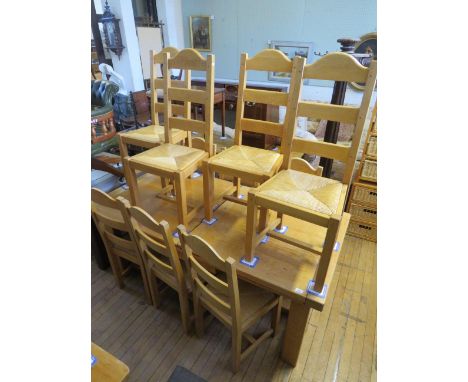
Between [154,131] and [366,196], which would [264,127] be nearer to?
[154,131]

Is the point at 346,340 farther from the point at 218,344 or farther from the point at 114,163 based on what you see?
the point at 114,163

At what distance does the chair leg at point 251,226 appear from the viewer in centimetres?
132

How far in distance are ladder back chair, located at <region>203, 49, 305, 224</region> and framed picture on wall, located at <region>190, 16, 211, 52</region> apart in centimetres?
430

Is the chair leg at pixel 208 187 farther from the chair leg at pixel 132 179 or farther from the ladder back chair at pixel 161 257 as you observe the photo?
the chair leg at pixel 132 179

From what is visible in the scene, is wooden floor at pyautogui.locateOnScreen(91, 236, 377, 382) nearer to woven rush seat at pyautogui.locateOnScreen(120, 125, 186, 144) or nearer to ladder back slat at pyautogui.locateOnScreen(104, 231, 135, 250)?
ladder back slat at pyautogui.locateOnScreen(104, 231, 135, 250)

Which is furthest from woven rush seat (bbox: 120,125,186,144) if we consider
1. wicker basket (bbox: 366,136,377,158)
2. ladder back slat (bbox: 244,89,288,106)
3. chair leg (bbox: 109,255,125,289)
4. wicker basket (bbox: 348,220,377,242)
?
wicker basket (bbox: 348,220,377,242)

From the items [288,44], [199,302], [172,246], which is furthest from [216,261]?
[288,44]

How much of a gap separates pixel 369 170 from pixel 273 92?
3.98ft

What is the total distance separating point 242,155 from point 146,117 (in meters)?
3.57

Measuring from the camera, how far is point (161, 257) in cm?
178

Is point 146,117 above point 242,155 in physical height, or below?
below

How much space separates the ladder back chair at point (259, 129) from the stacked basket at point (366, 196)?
1.00 meters

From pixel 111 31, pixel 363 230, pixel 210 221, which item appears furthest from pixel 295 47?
pixel 210 221
